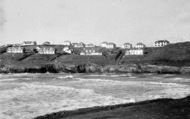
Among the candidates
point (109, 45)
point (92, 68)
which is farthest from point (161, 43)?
point (92, 68)

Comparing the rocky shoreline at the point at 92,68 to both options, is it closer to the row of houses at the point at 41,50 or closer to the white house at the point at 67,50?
the row of houses at the point at 41,50

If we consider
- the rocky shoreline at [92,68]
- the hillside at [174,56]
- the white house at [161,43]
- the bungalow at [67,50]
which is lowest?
the rocky shoreline at [92,68]

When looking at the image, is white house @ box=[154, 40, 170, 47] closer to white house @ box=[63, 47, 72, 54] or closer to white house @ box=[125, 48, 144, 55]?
white house @ box=[125, 48, 144, 55]

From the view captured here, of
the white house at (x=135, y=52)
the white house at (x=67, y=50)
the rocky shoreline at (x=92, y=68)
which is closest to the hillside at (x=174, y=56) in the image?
the rocky shoreline at (x=92, y=68)

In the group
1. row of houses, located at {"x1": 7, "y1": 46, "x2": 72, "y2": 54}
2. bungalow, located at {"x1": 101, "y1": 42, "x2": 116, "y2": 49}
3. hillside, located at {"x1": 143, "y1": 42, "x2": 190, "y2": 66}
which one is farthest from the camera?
bungalow, located at {"x1": 101, "y1": 42, "x2": 116, "y2": 49}

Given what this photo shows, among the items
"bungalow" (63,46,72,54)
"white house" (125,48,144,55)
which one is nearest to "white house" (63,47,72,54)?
"bungalow" (63,46,72,54)

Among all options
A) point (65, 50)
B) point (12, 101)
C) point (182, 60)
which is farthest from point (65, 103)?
point (65, 50)

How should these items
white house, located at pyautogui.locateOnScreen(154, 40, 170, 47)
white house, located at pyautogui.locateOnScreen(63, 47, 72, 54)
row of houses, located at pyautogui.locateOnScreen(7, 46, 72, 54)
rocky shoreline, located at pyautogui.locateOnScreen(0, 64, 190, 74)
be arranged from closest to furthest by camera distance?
1. rocky shoreline, located at pyautogui.locateOnScreen(0, 64, 190, 74)
2. row of houses, located at pyautogui.locateOnScreen(7, 46, 72, 54)
3. white house, located at pyautogui.locateOnScreen(63, 47, 72, 54)
4. white house, located at pyautogui.locateOnScreen(154, 40, 170, 47)

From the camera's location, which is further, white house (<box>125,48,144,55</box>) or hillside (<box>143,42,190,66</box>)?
white house (<box>125,48,144,55</box>)

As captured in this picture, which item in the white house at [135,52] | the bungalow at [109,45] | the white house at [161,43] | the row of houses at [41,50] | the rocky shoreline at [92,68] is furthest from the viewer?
the bungalow at [109,45]
